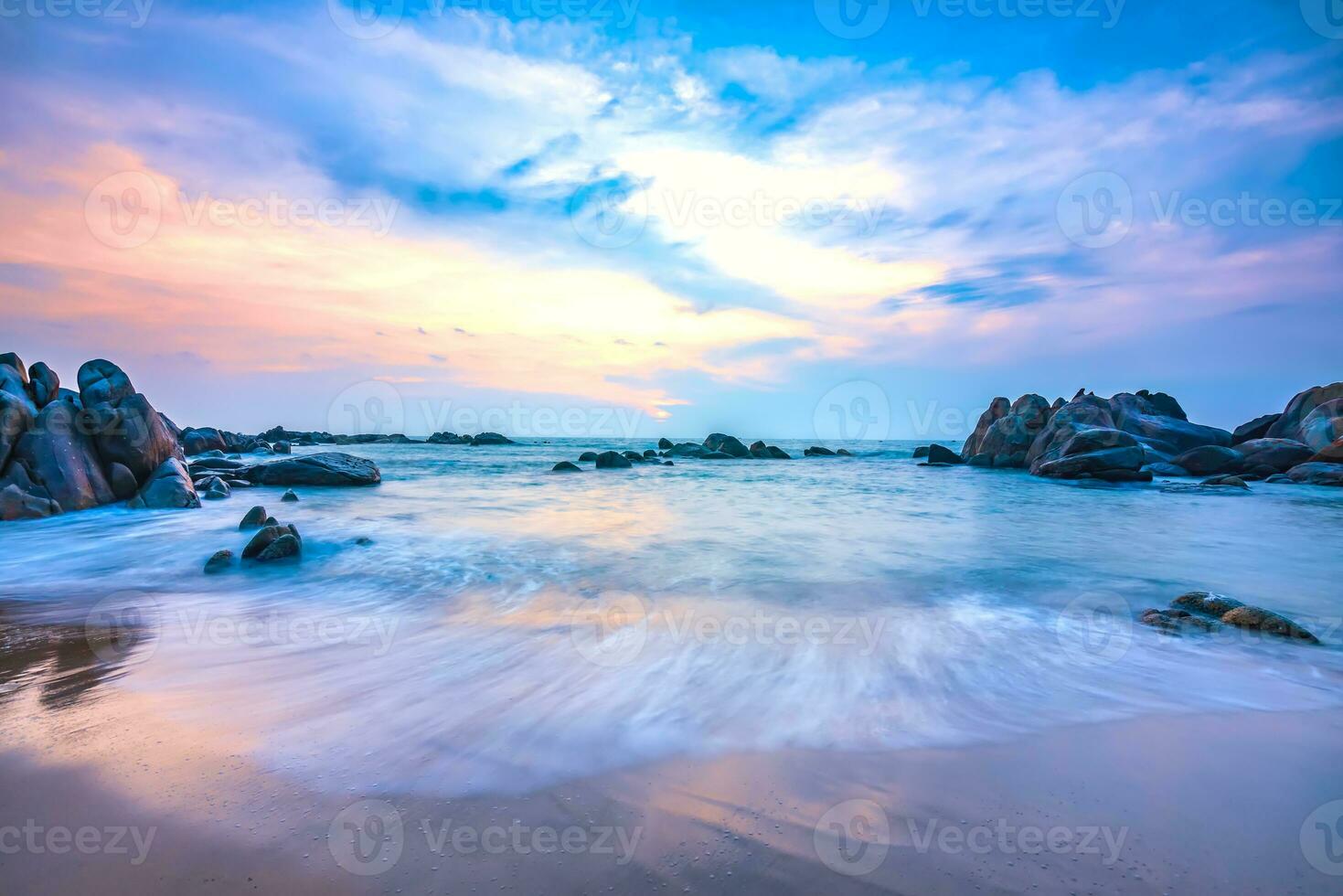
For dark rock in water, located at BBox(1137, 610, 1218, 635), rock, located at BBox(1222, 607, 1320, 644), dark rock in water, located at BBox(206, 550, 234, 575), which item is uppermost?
rock, located at BBox(1222, 607, 1320, 644)

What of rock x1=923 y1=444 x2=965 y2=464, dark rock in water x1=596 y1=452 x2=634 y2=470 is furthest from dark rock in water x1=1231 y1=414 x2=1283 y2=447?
dark rock in water x1=596 y1=452 x2=634 y2=470

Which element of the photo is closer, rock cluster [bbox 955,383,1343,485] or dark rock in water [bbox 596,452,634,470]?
rock cluster [bbox 955,383,1343,485]

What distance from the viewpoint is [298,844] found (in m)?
2.09

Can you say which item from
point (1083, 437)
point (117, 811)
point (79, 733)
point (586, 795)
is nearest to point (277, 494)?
point (79, 733)

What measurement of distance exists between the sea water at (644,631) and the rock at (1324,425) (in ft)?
64.0

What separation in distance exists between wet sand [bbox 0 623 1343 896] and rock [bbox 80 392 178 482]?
11.4 meters

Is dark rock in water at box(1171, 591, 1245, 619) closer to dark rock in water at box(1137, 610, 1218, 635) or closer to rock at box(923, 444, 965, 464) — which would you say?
dark rock in water at box(1137, 610, 1218, 635)

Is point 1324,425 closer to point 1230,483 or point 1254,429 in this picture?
point 1254,429

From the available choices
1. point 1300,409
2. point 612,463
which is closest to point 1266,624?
point 612,463

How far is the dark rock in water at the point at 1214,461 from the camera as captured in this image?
23781 millimetres

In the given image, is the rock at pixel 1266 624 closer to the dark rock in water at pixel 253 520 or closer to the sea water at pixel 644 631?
the sea water at pixel 644 631

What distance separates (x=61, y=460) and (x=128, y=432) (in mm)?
1262

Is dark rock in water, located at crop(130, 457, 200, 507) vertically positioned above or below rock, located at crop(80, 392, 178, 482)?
below

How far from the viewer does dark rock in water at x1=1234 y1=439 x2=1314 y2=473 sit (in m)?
22.6
